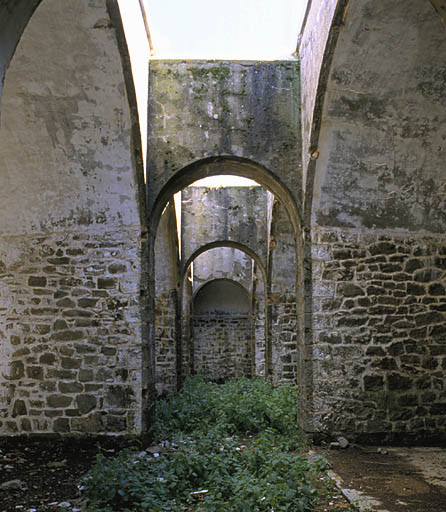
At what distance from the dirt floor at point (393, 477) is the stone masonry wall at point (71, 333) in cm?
267

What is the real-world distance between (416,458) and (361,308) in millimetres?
1848

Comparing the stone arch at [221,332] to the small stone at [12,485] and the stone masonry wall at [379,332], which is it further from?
the small stone at [12,485]

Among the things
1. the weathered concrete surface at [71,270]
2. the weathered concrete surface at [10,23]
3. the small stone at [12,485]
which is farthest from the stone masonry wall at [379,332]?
the weathered concrete surface at [10,23]

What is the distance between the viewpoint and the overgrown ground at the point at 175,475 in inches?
161

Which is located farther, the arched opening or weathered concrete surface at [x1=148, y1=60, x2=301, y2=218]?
the arched opening

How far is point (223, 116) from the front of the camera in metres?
6.93

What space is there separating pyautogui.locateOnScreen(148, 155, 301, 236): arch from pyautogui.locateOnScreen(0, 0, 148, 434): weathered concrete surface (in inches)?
20.2

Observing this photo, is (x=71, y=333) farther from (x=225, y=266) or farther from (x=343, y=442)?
(x=225, y=266)

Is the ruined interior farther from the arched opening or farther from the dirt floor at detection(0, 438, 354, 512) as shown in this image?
the arched opening

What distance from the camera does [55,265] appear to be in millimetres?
6570

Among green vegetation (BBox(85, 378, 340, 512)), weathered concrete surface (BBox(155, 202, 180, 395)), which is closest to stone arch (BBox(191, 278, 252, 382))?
weathered concrete surface (BBox(155, 202, 180, 395))

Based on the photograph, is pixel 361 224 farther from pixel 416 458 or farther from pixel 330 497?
pixel 330 497

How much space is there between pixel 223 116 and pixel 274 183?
1185mm

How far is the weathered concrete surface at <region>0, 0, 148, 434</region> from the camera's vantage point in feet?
20.0
